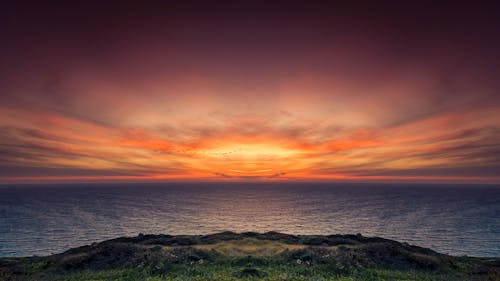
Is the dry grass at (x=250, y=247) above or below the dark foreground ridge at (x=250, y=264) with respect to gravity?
above

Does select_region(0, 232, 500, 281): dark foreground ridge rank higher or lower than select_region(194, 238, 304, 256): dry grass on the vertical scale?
lower

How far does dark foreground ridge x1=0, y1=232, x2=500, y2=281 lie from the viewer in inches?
1219

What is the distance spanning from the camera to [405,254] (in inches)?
1494

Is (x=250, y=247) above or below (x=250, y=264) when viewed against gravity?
above

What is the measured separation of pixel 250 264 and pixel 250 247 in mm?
6138

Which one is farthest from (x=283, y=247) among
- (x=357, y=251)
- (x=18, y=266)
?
(x=18, y=266)

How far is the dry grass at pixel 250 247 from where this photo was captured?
120 ft

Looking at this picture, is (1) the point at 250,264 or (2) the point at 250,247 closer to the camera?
(1) the point at 250,264

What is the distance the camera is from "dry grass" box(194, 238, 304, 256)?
36478 millimetres

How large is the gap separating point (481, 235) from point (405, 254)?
2923 inches

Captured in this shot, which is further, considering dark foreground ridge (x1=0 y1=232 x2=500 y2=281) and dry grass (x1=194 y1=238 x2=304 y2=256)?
dry grass (x1=194 y1=238 x2=304 y2=256)

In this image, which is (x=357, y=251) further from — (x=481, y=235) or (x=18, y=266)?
(x=481, y=235)

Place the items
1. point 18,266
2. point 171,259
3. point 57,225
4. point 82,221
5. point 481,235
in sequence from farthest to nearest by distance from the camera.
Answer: point 82,221 → point 57,225 → point 481,235 → point 18,266 → point 171,259

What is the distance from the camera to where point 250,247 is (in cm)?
3825
